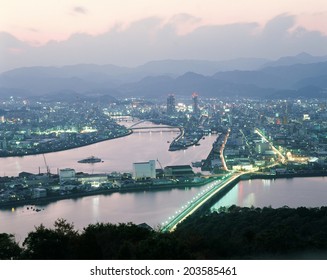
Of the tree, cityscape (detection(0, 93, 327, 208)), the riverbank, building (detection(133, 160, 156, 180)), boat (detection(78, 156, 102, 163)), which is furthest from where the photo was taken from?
boat (detection(78, 156, 102, 163))

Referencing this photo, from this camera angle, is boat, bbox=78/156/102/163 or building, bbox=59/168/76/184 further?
boat, bbox=78/156/102/163

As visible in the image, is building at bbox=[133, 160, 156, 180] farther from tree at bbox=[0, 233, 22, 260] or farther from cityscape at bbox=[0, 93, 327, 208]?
tree at bbox=[0, 233, 22, 260]

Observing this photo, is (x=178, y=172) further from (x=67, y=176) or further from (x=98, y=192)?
(x=67, y=176)

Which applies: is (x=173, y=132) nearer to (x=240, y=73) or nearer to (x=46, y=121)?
(x=46, y=121)

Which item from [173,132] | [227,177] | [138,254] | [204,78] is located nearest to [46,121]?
[173,132]

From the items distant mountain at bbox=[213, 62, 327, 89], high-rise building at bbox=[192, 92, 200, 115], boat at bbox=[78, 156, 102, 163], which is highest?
distant mountain at bbox=[213, 62, 327, 89]

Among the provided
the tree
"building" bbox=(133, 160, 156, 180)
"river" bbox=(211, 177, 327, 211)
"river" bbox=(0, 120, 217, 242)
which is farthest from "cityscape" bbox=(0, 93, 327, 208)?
the tree

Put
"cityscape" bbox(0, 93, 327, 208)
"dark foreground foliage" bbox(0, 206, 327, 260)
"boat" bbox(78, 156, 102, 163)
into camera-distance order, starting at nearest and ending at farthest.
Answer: "dark foreground foliage" bbox(0, 206, 327, 260) → "cityscape" bbox(0, 93, 327, 208) → "boat" bbox(78, 156, 102, 163)

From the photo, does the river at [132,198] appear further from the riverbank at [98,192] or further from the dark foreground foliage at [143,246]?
the dark foreground foliage at [143,246]
